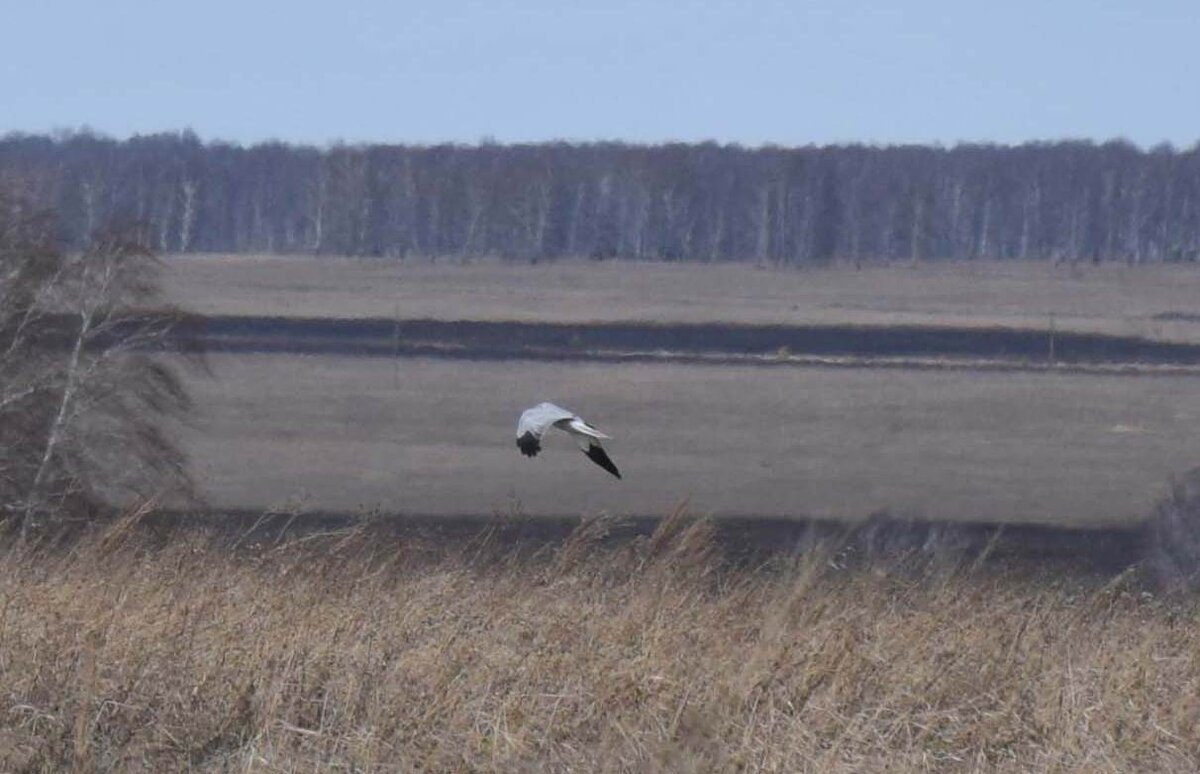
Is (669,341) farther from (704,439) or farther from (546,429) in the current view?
(546,429)

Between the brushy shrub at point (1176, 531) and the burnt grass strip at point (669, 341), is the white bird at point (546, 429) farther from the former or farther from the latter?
the burnt grass strip at point (669, 341)

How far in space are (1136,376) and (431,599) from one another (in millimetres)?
53203

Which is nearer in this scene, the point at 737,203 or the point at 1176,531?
the point at 1176,531

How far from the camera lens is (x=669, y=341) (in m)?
64.1

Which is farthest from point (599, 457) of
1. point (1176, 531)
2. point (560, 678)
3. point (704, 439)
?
point (704, 439)

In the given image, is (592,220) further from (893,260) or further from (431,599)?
(431,599)

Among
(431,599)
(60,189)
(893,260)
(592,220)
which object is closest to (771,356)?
(592,220)

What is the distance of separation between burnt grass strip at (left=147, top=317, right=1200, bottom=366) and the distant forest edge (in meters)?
2.76

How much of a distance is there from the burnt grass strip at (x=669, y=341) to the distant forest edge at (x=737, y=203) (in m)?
2.76

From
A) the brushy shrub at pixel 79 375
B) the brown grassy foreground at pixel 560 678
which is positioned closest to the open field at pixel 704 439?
the brushy shrub at pixel 79 375

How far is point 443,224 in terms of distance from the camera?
61094 mm

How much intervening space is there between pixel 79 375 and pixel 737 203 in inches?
1687

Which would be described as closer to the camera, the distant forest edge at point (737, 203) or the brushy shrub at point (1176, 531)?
the brushy shrub at point (1176, 531)

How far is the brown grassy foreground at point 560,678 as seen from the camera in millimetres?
4754
